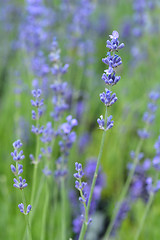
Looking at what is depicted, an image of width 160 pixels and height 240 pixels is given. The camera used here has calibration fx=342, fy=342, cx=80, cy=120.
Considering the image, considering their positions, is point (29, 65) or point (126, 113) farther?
Result: point (29, 65)

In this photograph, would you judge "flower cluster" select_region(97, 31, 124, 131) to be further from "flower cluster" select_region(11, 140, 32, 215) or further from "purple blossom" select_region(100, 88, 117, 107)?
"flower cluster" select_region(11, 140, 32, 215)

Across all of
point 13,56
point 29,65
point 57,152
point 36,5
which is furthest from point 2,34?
point 57,152

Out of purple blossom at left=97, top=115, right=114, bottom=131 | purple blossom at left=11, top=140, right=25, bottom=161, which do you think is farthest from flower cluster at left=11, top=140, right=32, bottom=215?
purple blossom at left=97, top=115, right=114, bottom=131

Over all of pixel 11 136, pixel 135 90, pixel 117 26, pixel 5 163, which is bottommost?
pixel 5 163

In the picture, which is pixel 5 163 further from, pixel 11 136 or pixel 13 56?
pixel 13 56

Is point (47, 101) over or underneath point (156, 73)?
underneath

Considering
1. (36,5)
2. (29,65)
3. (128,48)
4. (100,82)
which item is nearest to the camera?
(36,5)

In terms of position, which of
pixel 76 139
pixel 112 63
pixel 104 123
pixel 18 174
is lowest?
pixel 18 174

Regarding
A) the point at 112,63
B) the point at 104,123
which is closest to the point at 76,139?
the point at 104,123

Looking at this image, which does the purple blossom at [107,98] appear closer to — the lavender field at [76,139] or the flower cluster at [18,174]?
the lavender field at [76,139]

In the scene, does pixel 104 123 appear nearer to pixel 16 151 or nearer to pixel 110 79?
pixel 110 79
